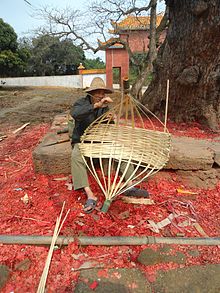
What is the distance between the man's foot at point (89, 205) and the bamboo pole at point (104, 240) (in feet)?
1.20

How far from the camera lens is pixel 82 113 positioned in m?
2.68

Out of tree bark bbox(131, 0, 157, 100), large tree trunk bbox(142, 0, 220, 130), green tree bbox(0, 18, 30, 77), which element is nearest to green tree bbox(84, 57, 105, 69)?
green tree bbox(0, 18, 30, 77)

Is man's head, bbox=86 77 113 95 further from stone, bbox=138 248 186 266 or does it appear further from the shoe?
stone, bbox=138 248 186 266

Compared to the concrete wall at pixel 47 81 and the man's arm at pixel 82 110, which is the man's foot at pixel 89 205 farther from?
the concrete wall at pixel 47 81

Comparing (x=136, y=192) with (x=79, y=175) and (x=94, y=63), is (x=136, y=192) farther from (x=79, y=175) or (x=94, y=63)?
(x=94, y=63)

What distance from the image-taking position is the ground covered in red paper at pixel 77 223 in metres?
1.81

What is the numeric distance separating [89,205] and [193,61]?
9.55ft

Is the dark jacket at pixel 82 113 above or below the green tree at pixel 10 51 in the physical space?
below

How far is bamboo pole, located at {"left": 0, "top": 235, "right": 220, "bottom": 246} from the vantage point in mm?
2010

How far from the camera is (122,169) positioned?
9.07 feet

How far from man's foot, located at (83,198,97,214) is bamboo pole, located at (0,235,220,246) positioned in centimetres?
37

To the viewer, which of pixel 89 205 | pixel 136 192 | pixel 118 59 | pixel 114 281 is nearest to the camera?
pixel 114 281

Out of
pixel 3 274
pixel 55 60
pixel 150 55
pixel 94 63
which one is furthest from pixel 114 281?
pixel 94 63

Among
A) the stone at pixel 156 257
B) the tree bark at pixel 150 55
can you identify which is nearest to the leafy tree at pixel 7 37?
the tree bark at pixel 150 55
